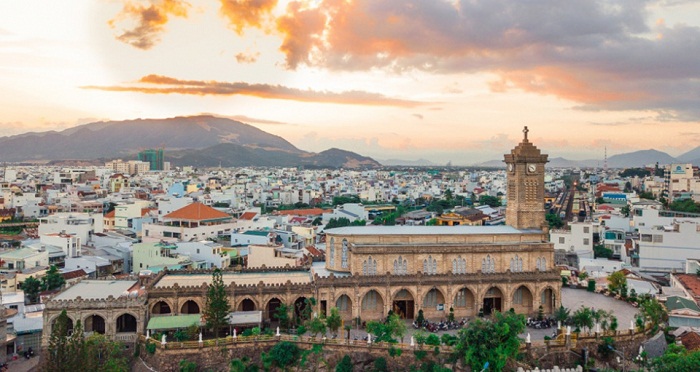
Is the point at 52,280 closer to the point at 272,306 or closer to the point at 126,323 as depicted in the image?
the point at 126,323

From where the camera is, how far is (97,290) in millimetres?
33000

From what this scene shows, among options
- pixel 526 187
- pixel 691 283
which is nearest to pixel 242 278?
pixel 526 187

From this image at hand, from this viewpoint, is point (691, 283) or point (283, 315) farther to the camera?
point (691, 283)

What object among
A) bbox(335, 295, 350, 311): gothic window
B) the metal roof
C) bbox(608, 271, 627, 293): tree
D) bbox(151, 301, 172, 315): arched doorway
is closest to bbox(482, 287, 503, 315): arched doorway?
bbox(335, 295, 350, 311): gothic window

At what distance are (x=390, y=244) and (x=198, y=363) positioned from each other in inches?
523

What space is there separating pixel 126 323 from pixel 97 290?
357cm

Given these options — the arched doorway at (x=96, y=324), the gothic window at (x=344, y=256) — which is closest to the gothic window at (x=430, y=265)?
the gothic window at (x=344, y=256)

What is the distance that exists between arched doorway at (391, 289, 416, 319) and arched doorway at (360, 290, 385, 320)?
85 centimetres

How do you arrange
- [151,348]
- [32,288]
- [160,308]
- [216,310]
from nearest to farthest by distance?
[151,348] < [216,310] < [160,308] < [32,288]

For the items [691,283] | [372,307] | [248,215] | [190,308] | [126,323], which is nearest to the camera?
[126,323]

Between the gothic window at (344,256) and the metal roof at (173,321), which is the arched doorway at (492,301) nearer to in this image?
the gothic window at (344,256)

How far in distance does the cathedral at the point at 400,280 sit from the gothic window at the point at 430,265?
0.20 ft

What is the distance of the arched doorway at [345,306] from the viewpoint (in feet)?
109

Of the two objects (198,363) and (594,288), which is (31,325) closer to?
(198,363)
